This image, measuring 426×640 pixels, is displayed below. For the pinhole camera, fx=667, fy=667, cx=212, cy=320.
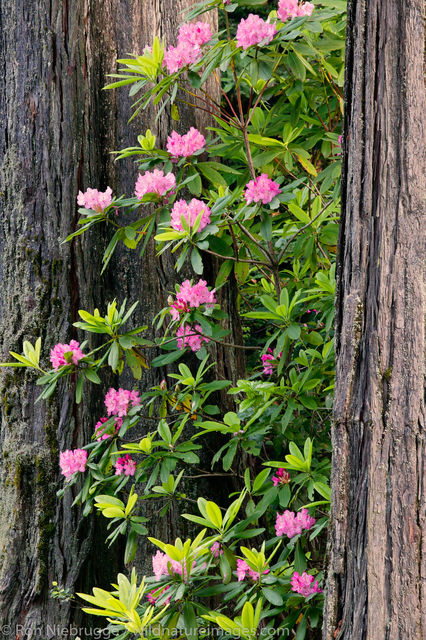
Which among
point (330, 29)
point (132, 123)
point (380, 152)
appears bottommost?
point (380, 152)

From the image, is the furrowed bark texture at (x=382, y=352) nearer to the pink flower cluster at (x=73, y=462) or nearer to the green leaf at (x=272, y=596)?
the green leaf at (x=272, y=596)

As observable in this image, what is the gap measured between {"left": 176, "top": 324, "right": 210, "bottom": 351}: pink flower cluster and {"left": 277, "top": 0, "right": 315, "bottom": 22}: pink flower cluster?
0.99 meters

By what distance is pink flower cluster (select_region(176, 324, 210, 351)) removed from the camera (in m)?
2.14

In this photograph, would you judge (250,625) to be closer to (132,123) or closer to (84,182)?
(84,182)

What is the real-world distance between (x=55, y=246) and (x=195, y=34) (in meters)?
0.88

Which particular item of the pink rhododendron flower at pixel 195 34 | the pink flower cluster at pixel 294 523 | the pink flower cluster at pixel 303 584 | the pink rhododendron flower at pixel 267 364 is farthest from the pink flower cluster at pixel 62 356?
the pink rhododendron flower at pixel 195 34

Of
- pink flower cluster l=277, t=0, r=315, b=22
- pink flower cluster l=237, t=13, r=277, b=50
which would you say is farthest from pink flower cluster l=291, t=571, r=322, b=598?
pink flower cluster l=277, t=0, r=315, b=22

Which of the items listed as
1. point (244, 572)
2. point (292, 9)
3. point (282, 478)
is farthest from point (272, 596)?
point (292, 9)

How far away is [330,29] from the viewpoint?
229 centimetres

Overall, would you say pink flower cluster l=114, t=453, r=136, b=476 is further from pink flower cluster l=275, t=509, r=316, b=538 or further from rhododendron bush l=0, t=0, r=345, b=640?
pink flower cluster l=275, t=509, r=316, b=538

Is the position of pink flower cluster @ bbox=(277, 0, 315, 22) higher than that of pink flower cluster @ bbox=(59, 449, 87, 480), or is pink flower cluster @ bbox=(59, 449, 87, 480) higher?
pink flower cluster @ bbox=(277, 0, 315, 22)

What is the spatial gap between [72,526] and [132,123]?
1.49m

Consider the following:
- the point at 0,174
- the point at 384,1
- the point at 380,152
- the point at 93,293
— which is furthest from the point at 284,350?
the point at 0,174

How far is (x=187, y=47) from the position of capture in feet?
6.99
